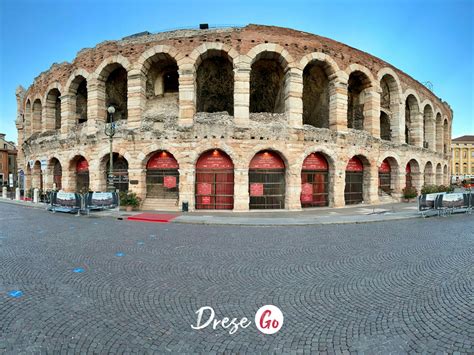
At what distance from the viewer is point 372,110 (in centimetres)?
1966

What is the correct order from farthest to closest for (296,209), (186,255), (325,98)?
1. (325,98)
2. (296,209)
3. (186,255)

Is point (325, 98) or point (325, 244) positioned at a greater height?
point (325, 98)

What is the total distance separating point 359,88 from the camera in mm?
20906

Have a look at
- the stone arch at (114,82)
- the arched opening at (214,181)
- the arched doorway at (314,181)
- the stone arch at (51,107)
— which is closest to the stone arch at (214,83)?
the arched opening at (214,181)

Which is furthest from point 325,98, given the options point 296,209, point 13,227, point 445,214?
point 13,227

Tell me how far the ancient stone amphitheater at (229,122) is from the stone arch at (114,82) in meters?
0.09

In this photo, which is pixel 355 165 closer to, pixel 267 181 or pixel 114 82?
pixel 267 181

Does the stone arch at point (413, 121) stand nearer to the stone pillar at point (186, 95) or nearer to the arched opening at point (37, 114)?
the stone pillar at point (186, 95)

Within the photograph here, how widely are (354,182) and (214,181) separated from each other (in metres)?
12.0

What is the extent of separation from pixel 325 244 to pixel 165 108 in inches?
586

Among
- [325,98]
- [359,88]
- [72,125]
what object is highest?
[359,88]

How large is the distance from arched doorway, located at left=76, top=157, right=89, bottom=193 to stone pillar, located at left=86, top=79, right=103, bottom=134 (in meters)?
3.17

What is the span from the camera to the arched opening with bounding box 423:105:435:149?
2650 centimetres

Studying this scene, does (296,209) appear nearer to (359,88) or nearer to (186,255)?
(186,255)
